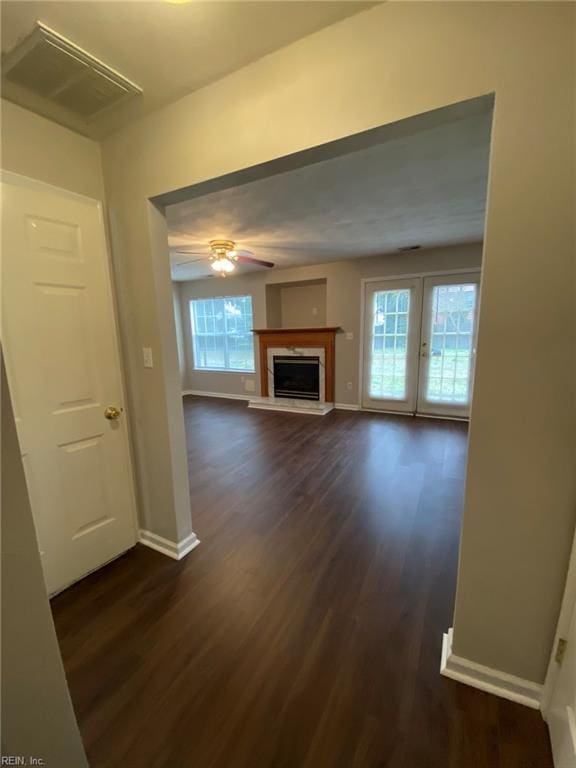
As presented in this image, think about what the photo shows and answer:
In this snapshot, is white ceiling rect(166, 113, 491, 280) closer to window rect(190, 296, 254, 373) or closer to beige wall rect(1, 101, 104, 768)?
beige wall rect(1, 101, 104, 768)

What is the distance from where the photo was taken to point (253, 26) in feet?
3.55

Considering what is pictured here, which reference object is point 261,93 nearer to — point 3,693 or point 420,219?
point 3,693

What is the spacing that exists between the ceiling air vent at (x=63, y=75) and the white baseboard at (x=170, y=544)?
7.69ft

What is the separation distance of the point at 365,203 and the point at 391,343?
2493 millimetres

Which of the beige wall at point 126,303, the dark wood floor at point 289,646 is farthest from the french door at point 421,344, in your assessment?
the beige wall at point 126,303

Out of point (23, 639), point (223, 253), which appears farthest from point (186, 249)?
point (23, 639)

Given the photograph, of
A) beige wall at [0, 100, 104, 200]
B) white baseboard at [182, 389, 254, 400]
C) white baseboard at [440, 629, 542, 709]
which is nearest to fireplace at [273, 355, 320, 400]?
white baseboard at [182, 389, 254, 400]

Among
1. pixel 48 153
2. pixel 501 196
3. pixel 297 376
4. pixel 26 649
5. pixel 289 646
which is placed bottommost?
pixel 289 646

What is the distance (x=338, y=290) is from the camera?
5.02 m

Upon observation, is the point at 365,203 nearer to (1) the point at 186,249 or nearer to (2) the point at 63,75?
(2) the point at 63,75

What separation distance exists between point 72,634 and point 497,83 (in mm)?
2671

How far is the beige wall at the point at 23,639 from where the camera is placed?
0.67m

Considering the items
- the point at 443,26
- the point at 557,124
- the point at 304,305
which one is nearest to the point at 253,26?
the point at 443,26

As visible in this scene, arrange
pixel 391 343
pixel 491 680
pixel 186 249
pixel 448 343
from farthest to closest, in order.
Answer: pixel 391 343, pixel 448 343, pixel 186 249, pixel 491 680
